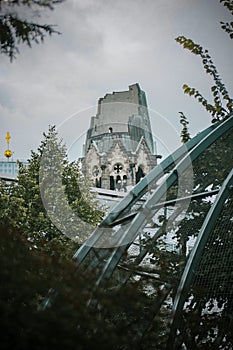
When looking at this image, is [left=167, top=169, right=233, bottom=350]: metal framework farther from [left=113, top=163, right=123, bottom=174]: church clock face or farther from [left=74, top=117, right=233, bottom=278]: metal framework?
[left=113, top=163, right=123, bottom=174]: church clock face

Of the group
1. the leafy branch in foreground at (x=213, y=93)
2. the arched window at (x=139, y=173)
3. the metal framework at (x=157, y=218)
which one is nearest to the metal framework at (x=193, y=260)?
the metal framework at (x=157, y=218)

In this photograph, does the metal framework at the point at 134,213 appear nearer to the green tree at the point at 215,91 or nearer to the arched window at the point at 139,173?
the green tree at the point at 215,91

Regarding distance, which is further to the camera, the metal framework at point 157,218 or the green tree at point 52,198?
the green tree at point 52,198

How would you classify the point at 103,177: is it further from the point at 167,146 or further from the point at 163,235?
the point at 163,235

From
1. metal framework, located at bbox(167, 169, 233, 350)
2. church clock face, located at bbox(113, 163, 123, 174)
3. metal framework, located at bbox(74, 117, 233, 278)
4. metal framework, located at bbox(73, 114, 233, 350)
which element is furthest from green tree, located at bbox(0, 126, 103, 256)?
church clock face, located at bbox(113, 163, 123, 174)

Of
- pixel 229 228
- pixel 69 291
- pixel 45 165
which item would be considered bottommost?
pixel 69 291

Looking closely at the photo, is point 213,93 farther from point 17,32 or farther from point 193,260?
point 17,32

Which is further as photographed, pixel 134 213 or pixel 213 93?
pixel 213 93

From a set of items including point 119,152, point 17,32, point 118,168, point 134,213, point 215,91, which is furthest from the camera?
point 118,168

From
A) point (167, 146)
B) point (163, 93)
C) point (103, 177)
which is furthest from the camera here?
point (103, 177)

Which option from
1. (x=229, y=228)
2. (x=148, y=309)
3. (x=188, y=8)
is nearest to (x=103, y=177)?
(x=188, y=8)

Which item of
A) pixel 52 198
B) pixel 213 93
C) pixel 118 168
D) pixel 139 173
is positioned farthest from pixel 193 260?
pixel 118 168

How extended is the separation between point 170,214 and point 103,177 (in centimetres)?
2212

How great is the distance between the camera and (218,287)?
5.19 metres
